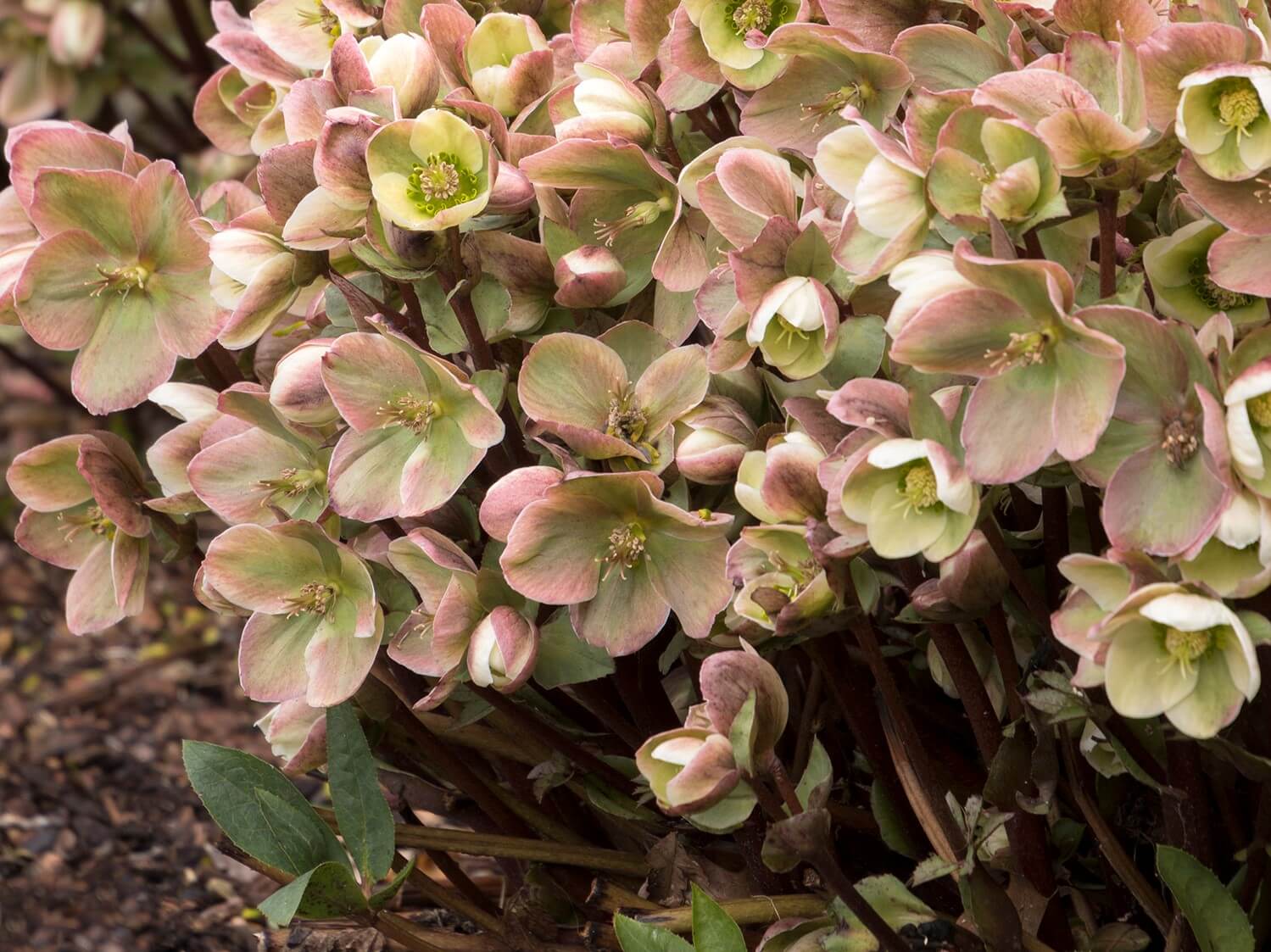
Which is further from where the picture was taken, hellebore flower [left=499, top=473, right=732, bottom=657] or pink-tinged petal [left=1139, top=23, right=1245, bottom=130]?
hellebore flower [left=499, top=473, right=732, bottom=657]

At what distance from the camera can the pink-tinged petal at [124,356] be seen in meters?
0.97

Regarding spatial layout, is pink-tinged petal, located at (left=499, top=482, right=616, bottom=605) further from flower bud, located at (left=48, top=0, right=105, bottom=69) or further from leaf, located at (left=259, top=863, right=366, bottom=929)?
flower bud, located at (left=48, top=0, right=105, bottom=69)

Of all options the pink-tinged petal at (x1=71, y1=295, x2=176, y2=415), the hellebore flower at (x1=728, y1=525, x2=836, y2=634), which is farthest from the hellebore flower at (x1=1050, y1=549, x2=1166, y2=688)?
the pink-tinged petal at (x1=71, y1=295, x2=176, y2=415)

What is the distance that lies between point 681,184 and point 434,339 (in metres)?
0.17

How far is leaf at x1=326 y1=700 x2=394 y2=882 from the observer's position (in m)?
0.94

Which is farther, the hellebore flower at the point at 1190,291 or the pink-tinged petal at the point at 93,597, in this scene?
the pink-tinged petal at the point at 93,597

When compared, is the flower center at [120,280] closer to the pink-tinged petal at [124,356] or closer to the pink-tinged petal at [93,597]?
the pink-tinged petal at [124,356]

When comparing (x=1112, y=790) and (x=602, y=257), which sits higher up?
(x=602, y=257)

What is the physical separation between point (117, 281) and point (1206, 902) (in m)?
0.74

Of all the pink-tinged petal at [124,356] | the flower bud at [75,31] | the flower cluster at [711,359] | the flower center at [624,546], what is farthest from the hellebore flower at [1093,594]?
the flower bud at [75,31]

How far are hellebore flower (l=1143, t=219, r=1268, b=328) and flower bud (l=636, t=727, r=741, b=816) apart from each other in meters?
0.32

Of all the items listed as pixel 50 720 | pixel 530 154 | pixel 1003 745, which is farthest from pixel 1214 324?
pixel 50 720

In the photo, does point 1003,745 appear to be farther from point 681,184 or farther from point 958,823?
point 681,184

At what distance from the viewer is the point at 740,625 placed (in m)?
0.81
